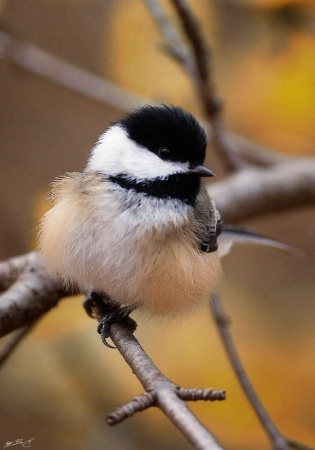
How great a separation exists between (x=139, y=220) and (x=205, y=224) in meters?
0.18

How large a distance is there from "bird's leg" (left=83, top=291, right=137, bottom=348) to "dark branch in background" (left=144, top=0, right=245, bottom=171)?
64 cm

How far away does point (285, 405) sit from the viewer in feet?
6.15

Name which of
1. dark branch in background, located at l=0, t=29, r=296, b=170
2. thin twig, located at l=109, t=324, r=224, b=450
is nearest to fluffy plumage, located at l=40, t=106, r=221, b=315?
thin twig, located at l=109, t=324, r=224, b=450

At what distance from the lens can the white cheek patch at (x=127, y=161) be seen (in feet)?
3.93

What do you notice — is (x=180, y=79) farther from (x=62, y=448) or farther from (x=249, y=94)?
(x=62, y=448)

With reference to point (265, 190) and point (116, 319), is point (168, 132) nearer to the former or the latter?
point (116, 319)

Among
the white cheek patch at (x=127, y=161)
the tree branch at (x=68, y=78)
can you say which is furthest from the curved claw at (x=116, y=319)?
the tree branch at (x=68, y=78)

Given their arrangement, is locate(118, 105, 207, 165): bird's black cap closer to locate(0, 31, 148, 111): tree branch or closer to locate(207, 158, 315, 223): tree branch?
locate(207, 158, 315, 223): tree branch

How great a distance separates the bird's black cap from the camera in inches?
46.1

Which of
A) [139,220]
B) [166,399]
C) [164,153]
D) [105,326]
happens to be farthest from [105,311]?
[166,399]

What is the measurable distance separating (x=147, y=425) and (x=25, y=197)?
1.06 m

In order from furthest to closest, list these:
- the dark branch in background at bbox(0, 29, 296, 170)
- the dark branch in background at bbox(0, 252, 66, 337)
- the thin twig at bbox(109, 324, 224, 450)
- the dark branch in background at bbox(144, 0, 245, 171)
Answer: the dark branch in background at bbox(0, 29, 296, 170) → the dark branch in background at bbox(144, 0, 245, 171) → the dark branch in background at bbox(0, 252, 66, 337) → the thin twig at bbox(109, 324, 224, 450)

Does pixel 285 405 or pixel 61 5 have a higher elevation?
pixel 61 5

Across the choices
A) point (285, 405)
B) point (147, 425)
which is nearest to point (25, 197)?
point (147, 425)
